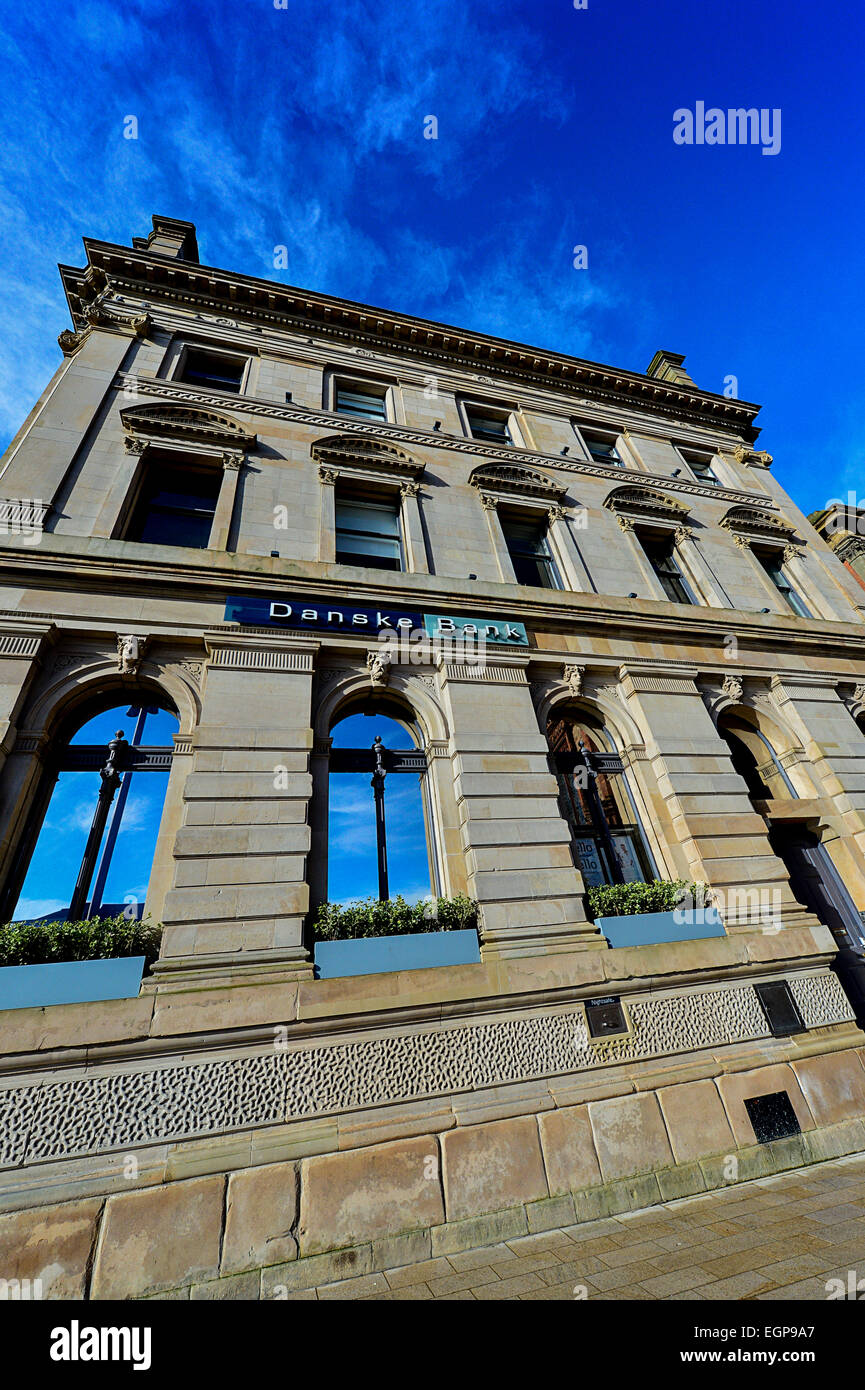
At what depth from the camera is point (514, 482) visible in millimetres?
14391

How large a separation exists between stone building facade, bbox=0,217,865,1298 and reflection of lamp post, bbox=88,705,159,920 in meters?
0.27

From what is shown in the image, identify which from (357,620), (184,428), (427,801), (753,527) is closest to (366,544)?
(357,620)

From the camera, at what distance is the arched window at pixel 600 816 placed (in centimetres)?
1009

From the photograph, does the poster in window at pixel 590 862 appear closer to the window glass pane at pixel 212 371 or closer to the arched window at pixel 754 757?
the arched window at pixel 754 757

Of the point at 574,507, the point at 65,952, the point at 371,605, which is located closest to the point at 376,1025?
the point at 65,952

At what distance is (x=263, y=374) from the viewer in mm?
15031

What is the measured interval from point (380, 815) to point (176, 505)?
335 inches

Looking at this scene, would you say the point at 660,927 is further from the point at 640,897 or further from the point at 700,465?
the point at 700,465

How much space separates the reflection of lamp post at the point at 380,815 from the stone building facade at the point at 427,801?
809 millimetres

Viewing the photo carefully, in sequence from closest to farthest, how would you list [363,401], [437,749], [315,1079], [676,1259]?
[676,1259] → [315,1079] → [437,749] → [363,401]

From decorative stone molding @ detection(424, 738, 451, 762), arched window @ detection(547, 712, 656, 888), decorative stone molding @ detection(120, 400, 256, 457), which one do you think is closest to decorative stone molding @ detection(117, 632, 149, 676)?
decorative stone molding @ detection(424, 738, 451, 762)

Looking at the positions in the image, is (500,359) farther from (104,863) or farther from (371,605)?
(104,863)

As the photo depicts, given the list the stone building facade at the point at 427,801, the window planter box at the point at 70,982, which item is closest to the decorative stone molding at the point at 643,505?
the stone building facade at the point at 427,801

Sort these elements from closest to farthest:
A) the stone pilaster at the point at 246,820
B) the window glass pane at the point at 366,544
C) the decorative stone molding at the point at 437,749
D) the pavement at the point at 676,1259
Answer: the pavement at the point at 676,1259 < the stone pilaster at the point at 246,820 < the decorative stone molding at the point at 437,749 < the window glass pane at the point at 366,544
